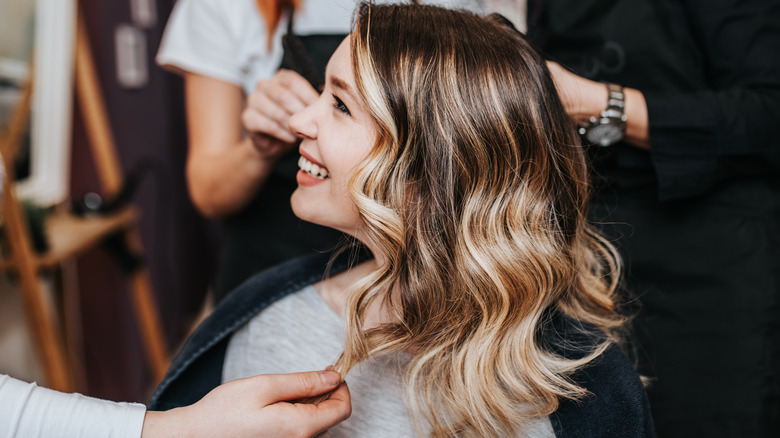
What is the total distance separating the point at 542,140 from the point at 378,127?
0.69ft

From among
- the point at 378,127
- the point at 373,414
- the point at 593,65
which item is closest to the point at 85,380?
the point at 373,414

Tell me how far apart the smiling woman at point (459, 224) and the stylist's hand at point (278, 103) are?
0.14 feet

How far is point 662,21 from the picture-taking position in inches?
34.8

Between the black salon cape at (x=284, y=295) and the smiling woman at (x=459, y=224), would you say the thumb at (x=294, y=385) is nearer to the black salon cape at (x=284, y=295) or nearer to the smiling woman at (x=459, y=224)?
the smiling woman at (x=459, y=224)

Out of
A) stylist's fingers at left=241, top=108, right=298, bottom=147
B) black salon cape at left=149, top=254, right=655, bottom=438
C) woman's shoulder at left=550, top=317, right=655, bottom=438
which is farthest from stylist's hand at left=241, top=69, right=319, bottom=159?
woman's shoulder at left=550, top=317, right=655, bottom=438

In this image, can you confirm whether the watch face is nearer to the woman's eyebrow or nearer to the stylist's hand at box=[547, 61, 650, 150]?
the stylist's hand at box=[547, 61, 650, 150]

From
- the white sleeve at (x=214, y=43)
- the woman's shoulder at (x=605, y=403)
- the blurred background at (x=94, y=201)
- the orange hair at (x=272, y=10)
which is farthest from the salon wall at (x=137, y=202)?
the woman's shoulder at (x=605, y=403)

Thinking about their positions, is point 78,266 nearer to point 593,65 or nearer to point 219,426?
point 219,426

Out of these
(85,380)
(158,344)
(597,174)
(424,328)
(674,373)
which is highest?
(597,174)

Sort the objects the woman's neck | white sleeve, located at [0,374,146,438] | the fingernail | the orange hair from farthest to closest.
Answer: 1. the orange hair
2. the woman's neck
3. the fingernail
4. white sleeve, located at [0,374,146,438]

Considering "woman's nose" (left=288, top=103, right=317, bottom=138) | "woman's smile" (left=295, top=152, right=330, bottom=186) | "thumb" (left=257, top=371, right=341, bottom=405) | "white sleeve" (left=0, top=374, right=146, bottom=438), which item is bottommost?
"thumb" (left=257, top=371, right=341, bottom=405)

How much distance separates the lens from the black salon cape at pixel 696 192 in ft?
2.74

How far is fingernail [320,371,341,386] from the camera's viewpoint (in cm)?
65

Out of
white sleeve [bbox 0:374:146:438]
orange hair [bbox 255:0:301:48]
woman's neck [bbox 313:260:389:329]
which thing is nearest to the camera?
white sleeve [bbox 0:374:146:438]
